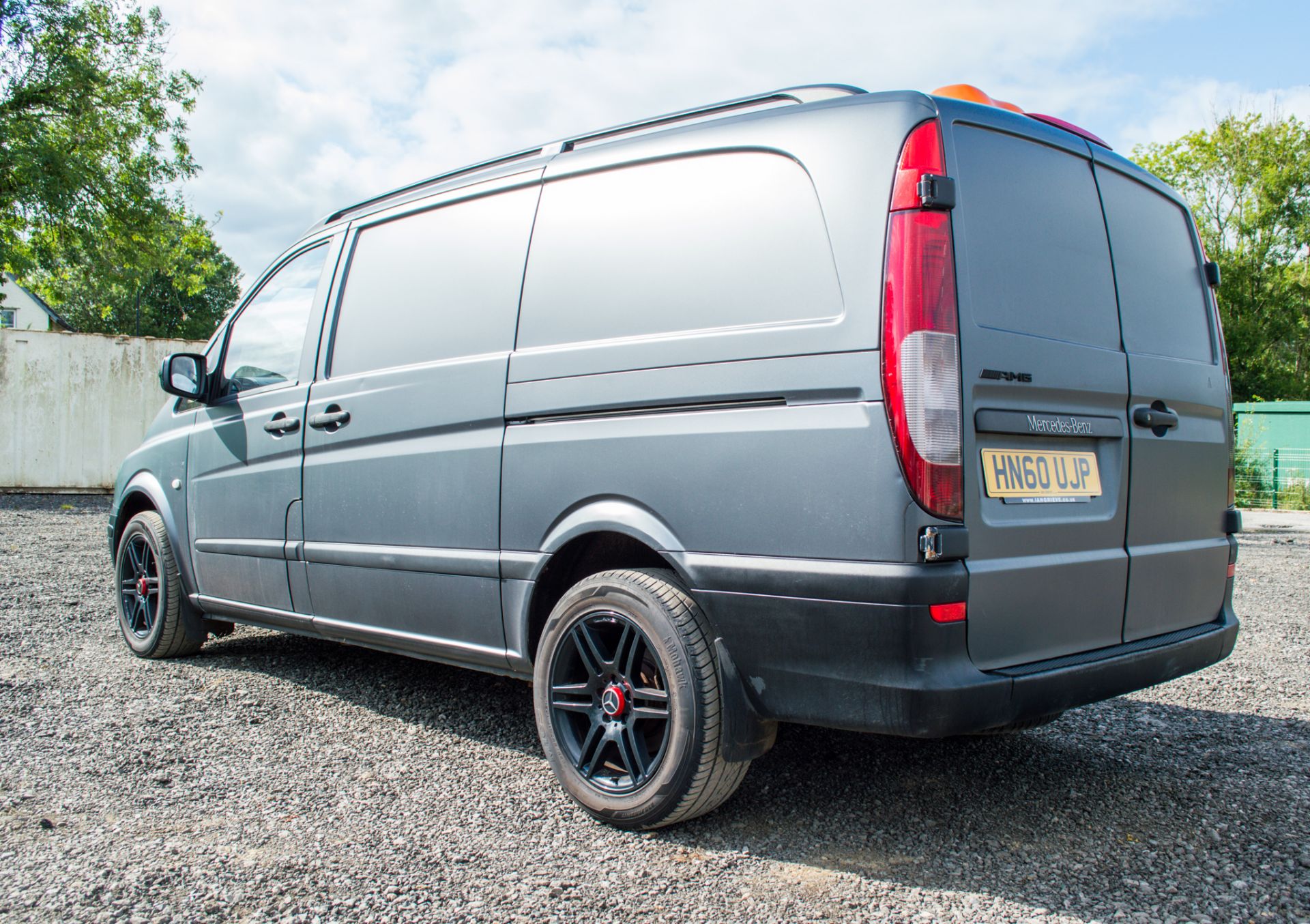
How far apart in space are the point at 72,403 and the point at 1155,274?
17.2 metres

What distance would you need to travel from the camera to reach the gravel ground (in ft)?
7.68

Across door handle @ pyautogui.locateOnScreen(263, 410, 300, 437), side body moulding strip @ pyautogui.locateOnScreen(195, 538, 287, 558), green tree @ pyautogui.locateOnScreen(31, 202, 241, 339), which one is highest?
green tree @ pyautogui.locateOnScreen(31, 202, 241, 339)

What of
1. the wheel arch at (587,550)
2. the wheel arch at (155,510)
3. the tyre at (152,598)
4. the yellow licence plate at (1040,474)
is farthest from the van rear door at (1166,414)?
the tyre at (152,598)

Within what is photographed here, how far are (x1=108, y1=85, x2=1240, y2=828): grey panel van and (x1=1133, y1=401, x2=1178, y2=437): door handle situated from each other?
1cm

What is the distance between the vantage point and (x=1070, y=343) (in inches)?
105

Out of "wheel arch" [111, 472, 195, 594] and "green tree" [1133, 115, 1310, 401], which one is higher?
"green tree" [1133, 115, 1310, 401]

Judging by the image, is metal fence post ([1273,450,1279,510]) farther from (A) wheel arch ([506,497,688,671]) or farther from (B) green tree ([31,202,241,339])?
(B) green tree ([31,202,241,339])

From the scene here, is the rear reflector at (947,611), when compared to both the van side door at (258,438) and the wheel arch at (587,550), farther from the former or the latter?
the van side door at (258,438)

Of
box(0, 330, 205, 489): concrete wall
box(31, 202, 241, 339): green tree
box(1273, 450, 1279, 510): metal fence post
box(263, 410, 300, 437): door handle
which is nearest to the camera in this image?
box(263, 410, 300, 437): door handle

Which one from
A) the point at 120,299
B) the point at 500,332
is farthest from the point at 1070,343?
the point at 120,299

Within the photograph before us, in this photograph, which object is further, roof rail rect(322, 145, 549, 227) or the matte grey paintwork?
roof rail rect(322, 145, 549, 227)

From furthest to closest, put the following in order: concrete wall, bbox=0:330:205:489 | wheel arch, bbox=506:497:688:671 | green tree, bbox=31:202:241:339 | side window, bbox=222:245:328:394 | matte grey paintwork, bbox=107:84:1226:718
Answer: green tree, bbox=31:202:241:339 → concrete wall, bbox=0:330:205:489 → side window, bbox=222:245:328:394 → wheel arch, bbox=506:497:688:671 → matte grey paintwork, bbox=107:84:1226:718

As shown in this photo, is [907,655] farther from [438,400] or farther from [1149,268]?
[438,400]

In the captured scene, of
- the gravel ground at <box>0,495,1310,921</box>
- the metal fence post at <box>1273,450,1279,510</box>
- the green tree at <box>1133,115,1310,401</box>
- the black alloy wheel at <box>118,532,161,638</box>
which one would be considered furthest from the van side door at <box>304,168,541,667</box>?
the green tree at <box>1133,115,1310,401</box>
